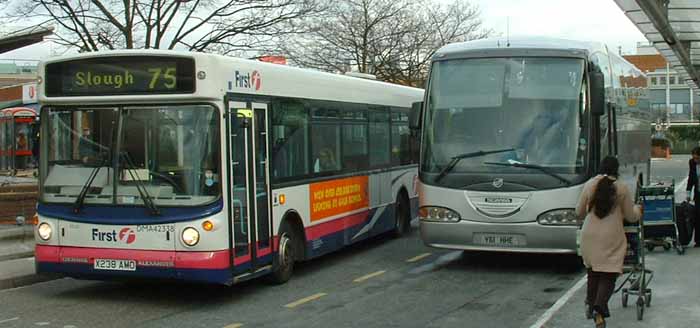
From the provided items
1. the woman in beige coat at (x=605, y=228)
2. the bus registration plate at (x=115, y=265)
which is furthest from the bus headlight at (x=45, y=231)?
the woman in beige coat at (x=605, y=228)

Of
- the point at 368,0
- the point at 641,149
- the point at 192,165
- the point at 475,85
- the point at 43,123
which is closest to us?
the point at 192,165

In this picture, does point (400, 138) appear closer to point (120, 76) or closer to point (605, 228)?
point (120, 76)

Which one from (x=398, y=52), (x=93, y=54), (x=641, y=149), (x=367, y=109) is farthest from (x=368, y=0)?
(x=93, y=54)

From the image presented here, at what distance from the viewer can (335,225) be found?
13430mm

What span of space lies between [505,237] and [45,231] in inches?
230

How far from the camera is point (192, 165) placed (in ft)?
32.1

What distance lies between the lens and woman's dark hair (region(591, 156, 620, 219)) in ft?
26.9

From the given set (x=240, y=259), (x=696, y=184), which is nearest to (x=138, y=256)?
(x=240, y=259)

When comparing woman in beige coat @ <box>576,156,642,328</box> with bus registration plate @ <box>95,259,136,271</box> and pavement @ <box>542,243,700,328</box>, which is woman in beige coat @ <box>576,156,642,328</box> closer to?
pavement @ <box>542,243,700,328</box>

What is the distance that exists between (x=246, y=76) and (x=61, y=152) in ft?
7.51

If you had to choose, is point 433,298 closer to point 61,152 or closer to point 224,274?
point 224,274

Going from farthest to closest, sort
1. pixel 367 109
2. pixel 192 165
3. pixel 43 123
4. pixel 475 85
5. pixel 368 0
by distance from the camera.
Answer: pixel 368 0
pixel 367 109
pixel 475 85
pixel 43 123
pixel 192 165

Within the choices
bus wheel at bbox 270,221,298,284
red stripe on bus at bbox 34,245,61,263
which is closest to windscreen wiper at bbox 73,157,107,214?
red stripe on bus at bbox 34,245,61,263

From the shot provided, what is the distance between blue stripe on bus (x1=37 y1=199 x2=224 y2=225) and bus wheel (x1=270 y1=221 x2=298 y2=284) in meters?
1.79
